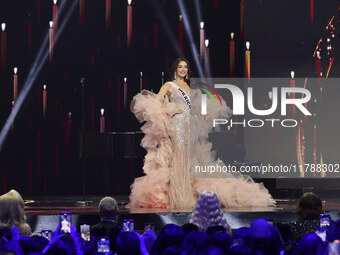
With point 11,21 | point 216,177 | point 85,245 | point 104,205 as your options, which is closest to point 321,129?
point 216,177

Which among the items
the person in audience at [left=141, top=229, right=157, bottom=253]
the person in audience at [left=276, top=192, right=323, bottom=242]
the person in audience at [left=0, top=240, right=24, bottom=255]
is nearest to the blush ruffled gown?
the person in audience at [left=276, top=192, right=323, bottom=242]

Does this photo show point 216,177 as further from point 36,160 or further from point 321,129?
point 36,160

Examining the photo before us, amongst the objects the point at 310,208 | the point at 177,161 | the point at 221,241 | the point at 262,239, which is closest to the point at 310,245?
the point at 262,239

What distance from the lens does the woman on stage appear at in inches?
308

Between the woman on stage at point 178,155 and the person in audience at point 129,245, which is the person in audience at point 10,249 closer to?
the person in audience at point 129,245

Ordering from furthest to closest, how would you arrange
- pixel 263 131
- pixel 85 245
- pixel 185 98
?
pixel 263 131, pixel 185 98, pixel 85 245

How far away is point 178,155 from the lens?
25.9 feet

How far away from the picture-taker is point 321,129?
956cm

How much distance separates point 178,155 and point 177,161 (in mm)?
67

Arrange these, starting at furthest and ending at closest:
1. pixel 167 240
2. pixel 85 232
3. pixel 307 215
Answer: pixel 307 215
pixel 85 232
pixel 167 240

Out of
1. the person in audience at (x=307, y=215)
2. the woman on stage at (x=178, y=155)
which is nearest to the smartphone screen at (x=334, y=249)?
the person in audience at (x=307, y=215)

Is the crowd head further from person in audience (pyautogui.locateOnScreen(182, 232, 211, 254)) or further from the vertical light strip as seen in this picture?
the vertical light strip

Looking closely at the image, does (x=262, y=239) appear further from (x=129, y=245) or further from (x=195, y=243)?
(x=129, y=245)

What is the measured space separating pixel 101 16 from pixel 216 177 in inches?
159
